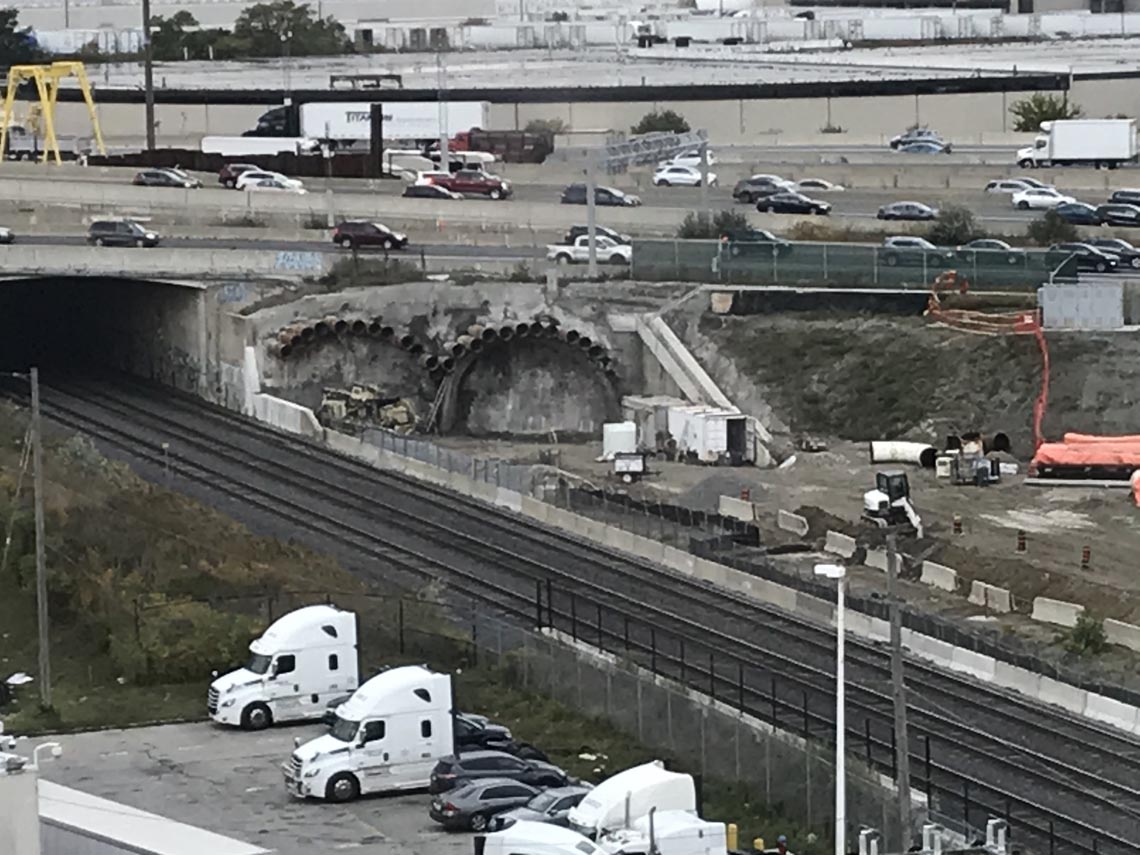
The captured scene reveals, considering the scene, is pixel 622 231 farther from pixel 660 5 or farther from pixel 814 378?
pixel 660 5

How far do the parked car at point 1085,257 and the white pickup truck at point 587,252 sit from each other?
1245 cm

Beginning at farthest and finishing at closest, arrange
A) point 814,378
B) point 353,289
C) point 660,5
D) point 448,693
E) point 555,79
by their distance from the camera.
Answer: point 660,5 → point 555,79 → point 353,289 → point 814,378 → point 448,693

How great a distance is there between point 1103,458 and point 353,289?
24.1 meters

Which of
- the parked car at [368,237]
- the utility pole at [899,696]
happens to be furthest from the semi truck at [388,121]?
the utility pole at [899,696]

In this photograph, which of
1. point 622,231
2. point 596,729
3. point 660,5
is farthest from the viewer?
point 660,5

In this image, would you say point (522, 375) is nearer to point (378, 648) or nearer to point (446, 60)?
point (378, 648)

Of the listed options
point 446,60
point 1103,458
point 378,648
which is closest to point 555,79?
point 446,60

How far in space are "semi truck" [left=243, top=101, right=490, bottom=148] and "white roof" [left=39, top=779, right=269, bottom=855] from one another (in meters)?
79.3

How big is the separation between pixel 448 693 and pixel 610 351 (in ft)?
112

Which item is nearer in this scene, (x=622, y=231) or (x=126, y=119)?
(x=622, y=231)

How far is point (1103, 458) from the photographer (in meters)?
62.0

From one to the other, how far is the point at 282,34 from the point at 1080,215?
67652mm

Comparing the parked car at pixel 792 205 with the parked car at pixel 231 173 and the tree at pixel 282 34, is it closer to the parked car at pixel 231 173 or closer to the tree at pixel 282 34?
the parked car at pixel 231 173

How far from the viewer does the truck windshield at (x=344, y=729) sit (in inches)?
1607
